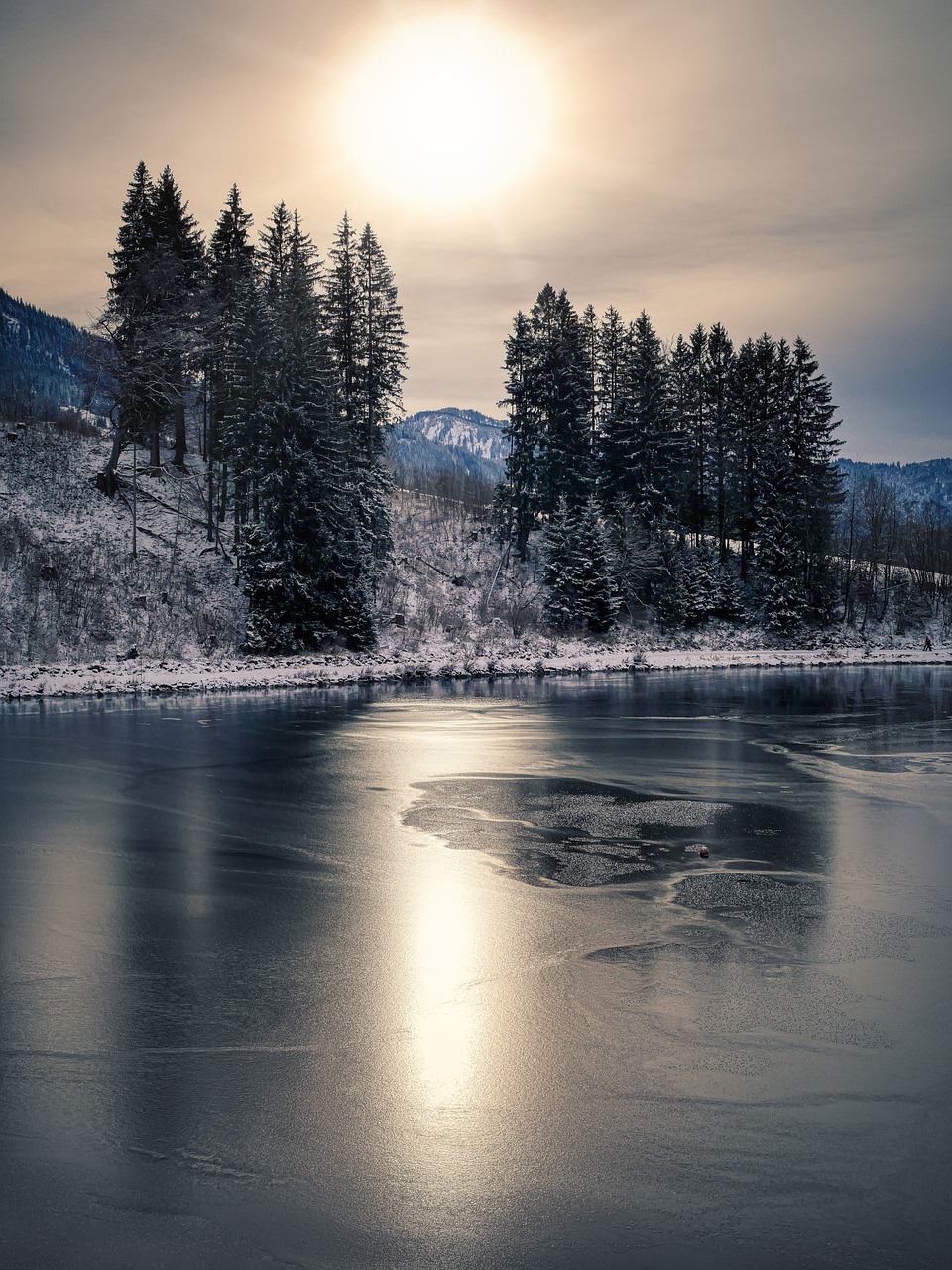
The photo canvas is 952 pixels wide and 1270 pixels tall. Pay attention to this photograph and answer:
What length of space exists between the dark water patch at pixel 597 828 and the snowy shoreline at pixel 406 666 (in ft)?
65.5

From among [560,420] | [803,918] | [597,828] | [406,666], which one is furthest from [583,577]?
[803,918]

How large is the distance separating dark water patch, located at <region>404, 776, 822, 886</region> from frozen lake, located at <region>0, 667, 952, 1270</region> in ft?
0.27

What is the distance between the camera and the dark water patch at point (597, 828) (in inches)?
444

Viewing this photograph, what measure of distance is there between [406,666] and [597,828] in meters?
28.2

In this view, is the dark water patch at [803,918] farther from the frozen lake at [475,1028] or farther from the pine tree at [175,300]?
the pine tree at [175,300]

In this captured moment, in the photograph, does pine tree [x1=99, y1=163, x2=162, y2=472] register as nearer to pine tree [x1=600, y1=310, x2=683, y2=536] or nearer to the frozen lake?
pine tree [x1=600, y1=310, x2=683, y2=536]

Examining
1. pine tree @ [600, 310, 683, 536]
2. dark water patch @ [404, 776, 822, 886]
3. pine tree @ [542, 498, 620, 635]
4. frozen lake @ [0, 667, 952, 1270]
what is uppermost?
pine tree @ [600, 310, 683, 536]

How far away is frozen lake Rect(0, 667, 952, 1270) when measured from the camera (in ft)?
15.2

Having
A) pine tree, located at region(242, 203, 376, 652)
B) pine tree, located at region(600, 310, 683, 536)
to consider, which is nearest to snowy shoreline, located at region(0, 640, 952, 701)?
pine tree, located at region(242, 203, 376, 652)

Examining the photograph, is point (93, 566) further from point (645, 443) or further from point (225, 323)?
point (645, 443)

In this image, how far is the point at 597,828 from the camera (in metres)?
13.1

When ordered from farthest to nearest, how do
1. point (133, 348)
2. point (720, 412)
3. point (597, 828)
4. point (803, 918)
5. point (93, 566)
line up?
point (720, 412)
point (133, 348)
point (93, 566)
point (597, 828)
point (803, 918)

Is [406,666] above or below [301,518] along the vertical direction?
below

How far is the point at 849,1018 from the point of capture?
6.86 meters
